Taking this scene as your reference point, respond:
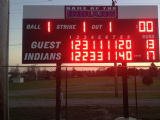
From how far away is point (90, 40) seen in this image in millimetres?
8250

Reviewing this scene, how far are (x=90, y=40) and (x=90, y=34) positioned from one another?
0.97 ft

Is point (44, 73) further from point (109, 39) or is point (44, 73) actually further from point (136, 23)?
point (136, 23)

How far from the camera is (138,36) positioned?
841 centimetres

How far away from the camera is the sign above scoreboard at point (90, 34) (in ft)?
26.8

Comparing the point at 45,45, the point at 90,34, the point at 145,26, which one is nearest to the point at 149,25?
the point at 145,26

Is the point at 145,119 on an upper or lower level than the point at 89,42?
lower

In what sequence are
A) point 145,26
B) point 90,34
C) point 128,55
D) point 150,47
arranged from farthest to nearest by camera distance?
point 145,26 < point 90,34 < point 150,47 < point 128,55

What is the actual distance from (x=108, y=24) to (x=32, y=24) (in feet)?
10.4

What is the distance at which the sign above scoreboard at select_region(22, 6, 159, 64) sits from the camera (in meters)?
8.16

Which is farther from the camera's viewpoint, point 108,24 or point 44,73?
point 44,73

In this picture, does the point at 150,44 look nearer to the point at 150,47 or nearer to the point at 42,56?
the point at 150,47

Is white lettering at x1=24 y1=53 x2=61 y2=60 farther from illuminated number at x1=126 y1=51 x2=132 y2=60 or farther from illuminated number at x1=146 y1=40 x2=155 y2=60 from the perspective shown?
illuminated number at x1=146 y1=40 x2=155 y2=60

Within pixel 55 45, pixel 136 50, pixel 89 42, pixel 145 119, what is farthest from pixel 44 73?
pixel 145 119

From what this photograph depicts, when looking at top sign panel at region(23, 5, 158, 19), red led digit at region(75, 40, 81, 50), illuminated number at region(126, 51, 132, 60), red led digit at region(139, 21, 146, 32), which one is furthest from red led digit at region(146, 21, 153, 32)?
red led digit at region(75, 40, 81, 50)
